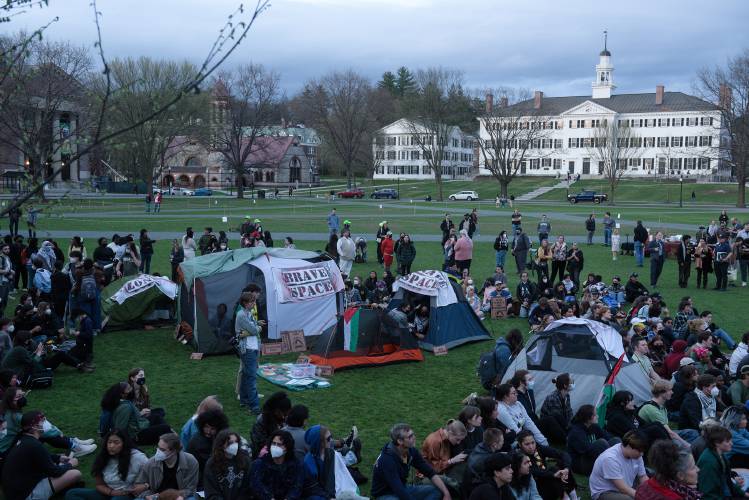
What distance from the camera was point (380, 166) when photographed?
10206cm

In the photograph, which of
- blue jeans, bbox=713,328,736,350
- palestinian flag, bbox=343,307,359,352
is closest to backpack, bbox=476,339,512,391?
palestinian flag, bbox=343,307,359,352

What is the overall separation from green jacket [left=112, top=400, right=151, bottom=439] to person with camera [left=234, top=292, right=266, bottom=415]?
1702 millimetres

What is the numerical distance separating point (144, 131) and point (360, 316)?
45.9 metres

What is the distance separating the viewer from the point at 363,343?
40.2 ft

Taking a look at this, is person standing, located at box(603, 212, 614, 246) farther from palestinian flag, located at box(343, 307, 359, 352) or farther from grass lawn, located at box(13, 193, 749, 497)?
palestinian flag, located at box(343, 307, 359, 352)

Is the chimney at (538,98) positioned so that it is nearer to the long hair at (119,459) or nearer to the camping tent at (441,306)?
the camping tent at (441,306)

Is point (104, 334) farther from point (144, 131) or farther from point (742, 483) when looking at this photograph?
point (144, 131)

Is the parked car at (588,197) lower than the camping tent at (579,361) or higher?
higher

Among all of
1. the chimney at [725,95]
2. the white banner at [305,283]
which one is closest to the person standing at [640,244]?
the white banner at [305,283]

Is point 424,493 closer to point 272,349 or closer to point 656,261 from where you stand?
point 272,349

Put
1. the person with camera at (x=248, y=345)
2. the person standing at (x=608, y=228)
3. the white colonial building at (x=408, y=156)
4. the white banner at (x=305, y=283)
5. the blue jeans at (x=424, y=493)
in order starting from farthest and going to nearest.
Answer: the white colonial building at (x=408, y=156) < the person standing at (x=608, y=228) < the white banner at (x=305, y=283) < the person with camera at (x=248, y=345) < the blue jeans at (x=424, y=493)

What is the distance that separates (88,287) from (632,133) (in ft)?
265

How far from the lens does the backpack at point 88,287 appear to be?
41.1 ft

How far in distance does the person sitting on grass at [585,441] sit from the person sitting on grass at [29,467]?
5.51 metres
